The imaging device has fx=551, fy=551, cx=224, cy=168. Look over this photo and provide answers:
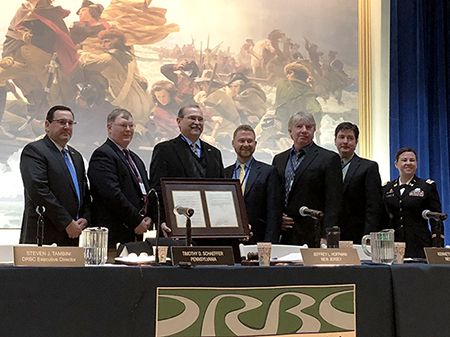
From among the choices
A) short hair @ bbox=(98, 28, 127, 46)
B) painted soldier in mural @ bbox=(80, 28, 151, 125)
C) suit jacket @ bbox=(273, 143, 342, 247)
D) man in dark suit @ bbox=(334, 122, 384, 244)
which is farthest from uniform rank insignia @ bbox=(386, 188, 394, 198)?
short hair @ bbox=(98, 28, 127, 46)

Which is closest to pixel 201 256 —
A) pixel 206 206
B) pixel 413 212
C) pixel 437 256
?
pixel 206 206

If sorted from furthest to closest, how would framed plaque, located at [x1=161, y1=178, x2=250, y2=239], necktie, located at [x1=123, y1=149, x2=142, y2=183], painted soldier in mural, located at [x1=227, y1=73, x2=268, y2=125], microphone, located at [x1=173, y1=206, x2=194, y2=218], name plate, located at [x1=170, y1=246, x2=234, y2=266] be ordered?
painted soldier in mural, located at [x1=227, y1=73, x2=268, y2=125] → necktie, located at [x1=123, y1=149, x2=142, y2=183] → framed plaque, located at [x1=161, y1=178, x2=250, y2=239] → microphone, located at [x1=173, y1=206, x2=194, y2=218] → name plate, located at [x1=170, y1=246, x2=234, y2=266]

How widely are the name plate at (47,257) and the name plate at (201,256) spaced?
34 centimetres

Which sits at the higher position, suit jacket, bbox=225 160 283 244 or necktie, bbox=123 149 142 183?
necktie, bbox=123 149 142 183

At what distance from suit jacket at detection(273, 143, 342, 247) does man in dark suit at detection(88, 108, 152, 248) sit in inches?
38.5

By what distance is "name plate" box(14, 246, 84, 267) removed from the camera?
6.01 feet

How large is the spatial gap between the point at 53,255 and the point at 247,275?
2.23 ft

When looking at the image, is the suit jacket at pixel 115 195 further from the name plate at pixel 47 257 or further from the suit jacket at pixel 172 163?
the name plate at pixel 47 257

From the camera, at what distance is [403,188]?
4.30 m

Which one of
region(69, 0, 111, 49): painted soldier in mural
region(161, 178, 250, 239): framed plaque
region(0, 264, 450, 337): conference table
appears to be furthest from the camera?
region(69, 0, 111, 49): painted soldier in mural

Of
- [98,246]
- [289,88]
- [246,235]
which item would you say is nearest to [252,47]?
[289,88]

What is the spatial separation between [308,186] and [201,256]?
1820 mm

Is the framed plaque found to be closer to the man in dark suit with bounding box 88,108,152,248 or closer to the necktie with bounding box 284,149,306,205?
the man in dark suit with bounding box 88,108,152,248

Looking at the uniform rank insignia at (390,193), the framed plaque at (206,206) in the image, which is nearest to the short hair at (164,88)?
the uniform rank insignia at (390,193)
